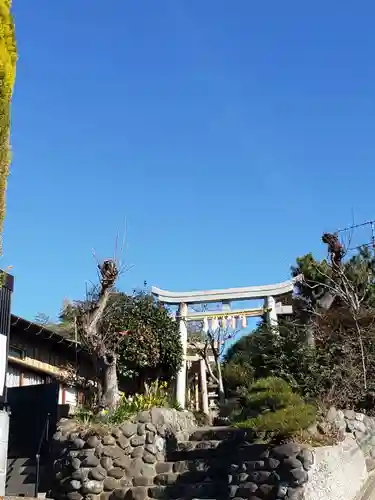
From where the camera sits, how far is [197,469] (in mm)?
10352

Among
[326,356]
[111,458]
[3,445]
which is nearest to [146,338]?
[326,356]

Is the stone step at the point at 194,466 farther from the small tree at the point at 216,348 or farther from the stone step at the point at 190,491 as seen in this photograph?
the small tree at the point at 216,348

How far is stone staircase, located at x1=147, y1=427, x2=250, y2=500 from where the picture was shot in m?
9.82

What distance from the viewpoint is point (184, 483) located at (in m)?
10.2

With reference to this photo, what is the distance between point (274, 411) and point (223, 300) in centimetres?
802

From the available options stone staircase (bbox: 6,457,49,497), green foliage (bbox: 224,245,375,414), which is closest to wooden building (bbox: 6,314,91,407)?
stone staircase (bbox: 6,457,49,497)

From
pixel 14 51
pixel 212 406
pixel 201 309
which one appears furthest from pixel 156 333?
pixel 14 51

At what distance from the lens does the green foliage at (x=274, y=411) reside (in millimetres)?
9453

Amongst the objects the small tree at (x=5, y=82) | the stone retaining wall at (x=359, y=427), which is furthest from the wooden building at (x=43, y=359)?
the small tree at (x=5, y=82)

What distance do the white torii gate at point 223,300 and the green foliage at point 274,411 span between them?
21.4 ft

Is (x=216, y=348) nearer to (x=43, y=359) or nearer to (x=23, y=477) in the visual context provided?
(x=43, y=359)

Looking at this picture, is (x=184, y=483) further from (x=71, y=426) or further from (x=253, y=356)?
(x=253, y=356)

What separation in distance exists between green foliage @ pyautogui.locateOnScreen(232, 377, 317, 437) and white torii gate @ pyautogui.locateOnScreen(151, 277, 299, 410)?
21.4ft

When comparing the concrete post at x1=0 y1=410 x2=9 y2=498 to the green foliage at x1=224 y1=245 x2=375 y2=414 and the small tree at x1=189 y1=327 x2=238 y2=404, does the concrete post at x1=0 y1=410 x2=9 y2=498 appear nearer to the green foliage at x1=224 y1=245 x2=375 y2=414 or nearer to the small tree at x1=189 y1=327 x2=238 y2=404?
the green foliage at x1=224 y1=245 x2=375 y2=414
